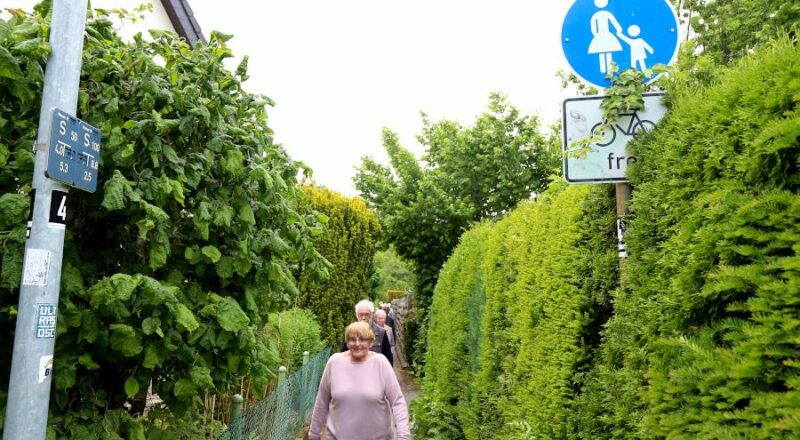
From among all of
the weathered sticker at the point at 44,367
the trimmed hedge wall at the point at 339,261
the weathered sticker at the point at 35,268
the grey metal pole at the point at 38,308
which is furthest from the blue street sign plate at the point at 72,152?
the trimmed hedge wall at the point at 339,261

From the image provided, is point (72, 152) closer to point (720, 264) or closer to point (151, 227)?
point (151, 227)

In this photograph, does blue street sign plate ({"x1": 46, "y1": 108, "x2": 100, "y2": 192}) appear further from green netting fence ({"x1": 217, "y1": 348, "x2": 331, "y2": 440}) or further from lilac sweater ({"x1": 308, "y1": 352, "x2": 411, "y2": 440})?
lilac sweater ({"x1": 308, "y1": 352, "x2": 411, "y2": 440})

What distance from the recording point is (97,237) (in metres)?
3.59

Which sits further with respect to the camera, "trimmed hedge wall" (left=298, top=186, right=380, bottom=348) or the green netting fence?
"trimmed hedge wall" (left=298, top=186, right=380, bottom=348)

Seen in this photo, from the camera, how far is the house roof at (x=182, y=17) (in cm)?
983

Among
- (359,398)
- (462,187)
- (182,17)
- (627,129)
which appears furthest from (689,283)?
(462,187)

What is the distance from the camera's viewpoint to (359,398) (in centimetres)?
452

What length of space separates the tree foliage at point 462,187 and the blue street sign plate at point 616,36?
41.5 ft

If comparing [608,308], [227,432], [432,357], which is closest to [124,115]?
[227,432]

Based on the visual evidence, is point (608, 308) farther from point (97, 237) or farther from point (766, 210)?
point (97, 237)

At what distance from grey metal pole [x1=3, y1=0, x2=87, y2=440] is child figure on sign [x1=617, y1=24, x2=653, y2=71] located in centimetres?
276

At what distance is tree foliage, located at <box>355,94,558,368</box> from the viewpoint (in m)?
16.4

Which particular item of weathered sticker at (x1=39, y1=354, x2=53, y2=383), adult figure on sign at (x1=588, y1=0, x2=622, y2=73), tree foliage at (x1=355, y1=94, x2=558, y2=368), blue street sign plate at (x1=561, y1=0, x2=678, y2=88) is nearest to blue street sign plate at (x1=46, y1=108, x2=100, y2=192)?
weathered sticker at (x1=39, y1=354, x2=53, y2=383)

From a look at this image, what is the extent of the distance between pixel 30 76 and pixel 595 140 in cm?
273
